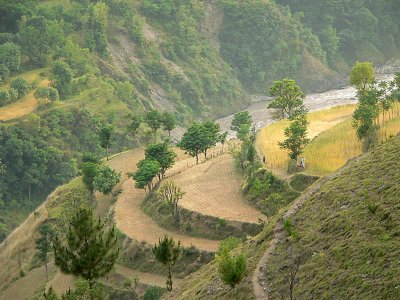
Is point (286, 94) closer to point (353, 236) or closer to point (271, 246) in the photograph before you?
point (271, 246)

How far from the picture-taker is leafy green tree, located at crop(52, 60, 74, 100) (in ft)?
315

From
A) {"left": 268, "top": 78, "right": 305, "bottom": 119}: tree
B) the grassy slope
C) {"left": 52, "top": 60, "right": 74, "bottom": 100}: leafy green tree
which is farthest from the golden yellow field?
{"left": 52, "top": 60, "right": 74, "bottom": 100}: leafy green tree

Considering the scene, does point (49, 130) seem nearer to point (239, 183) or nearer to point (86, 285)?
point (239, 183)

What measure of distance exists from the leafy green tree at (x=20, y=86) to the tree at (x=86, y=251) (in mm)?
62603

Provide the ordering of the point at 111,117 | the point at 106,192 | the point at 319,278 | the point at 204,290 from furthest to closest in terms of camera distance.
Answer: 1. the point at 111,117
2. the point at 106,192
3. the point at 204,290
4. the point at 319,278

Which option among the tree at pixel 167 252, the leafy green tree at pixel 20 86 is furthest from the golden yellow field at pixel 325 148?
the leafy green tree at pixel 20 86

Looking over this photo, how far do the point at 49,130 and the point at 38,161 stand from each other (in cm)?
543

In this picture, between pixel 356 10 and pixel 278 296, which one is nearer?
pixel 278 296

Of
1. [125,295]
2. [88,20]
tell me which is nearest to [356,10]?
[88,20]

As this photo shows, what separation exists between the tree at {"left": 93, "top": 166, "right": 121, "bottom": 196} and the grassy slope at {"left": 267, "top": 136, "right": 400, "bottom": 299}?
1154 inches

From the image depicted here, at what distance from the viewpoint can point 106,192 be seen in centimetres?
6419

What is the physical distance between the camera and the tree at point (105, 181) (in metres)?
63.4

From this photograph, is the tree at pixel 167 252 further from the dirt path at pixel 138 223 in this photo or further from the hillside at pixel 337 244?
the dirt path at pixel 138 223

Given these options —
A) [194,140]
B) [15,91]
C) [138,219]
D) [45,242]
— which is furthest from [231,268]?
[15,91]
